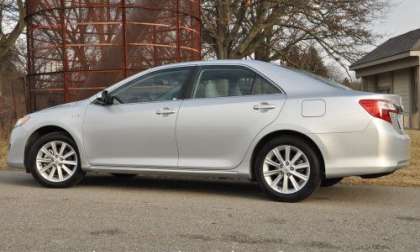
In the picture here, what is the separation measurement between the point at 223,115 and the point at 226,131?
186 millimetres

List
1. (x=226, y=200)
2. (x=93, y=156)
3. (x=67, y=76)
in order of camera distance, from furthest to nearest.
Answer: (x=67, y=76) < (x=93, y=156) < (x=226, y=200)

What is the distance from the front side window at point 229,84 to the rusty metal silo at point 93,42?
4.89 meters

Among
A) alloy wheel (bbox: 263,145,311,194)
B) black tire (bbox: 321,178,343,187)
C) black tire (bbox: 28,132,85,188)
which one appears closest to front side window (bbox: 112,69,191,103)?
black tire (bbox: 28,132,85,188)

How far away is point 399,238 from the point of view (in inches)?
197

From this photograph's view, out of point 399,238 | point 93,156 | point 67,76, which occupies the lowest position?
point 399,238

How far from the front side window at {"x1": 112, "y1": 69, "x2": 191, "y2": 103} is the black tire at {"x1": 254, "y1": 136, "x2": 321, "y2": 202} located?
1.34 m

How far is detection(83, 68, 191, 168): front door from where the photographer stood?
23.5 ft

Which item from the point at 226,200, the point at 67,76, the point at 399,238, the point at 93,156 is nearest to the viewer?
the point at 399,238

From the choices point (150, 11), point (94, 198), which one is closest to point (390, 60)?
point (150, 11)

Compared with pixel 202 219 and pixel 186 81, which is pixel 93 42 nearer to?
pixel 186 81

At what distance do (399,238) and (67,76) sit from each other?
27.5 feet

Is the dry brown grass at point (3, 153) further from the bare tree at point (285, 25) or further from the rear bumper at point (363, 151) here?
the bare tree at point (285, 25)

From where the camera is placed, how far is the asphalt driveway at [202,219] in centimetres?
479

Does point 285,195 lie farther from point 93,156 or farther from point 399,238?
point 93,156
